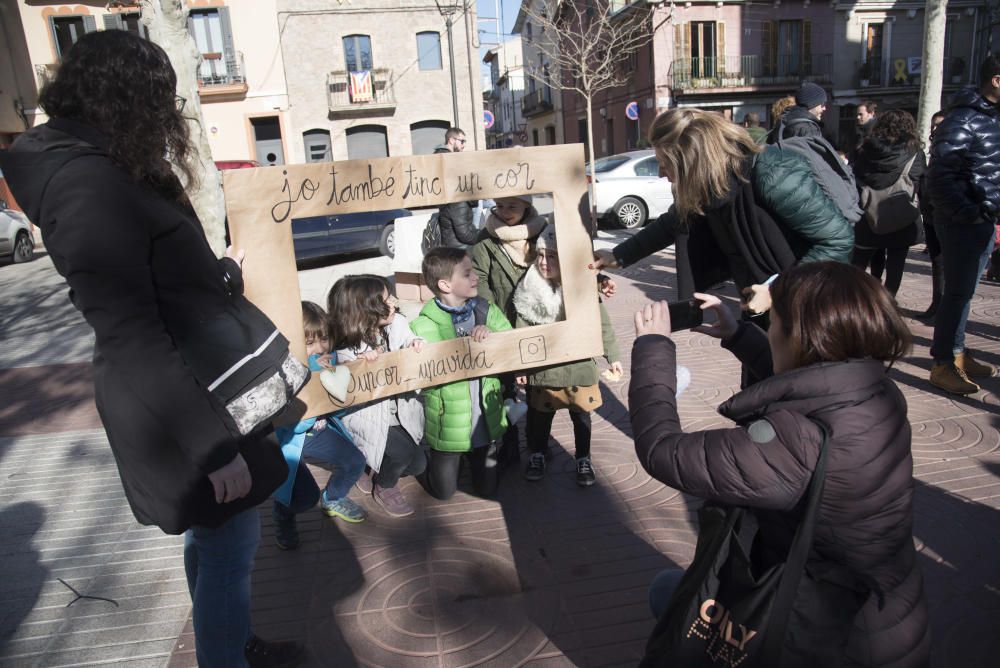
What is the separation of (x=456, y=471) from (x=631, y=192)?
11.6 metres

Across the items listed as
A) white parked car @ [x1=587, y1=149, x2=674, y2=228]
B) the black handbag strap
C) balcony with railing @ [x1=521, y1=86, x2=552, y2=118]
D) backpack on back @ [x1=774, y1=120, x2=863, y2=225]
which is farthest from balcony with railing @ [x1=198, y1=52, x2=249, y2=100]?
the black handbag strap

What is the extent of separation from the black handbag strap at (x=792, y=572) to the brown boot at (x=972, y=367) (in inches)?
162

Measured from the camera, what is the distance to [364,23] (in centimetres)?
2808

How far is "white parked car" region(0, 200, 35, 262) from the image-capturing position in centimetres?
1497

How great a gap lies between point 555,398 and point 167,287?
2.27m

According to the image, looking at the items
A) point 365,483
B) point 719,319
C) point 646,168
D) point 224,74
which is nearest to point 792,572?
point 719,319

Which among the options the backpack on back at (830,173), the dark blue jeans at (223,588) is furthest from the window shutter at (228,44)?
the dark blue jeans at (223,588)

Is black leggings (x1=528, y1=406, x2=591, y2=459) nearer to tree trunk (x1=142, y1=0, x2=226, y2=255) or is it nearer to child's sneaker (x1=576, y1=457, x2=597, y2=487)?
child's sneaker (x1=576, y1=457, x2=597, y2=487)

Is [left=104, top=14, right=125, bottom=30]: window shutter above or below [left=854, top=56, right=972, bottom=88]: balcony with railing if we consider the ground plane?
above

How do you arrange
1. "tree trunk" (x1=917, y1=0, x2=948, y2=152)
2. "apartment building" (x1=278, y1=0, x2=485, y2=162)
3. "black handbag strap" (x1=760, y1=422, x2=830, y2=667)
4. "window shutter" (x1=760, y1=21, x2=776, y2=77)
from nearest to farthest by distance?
"black handbag strap" (x1=760, y1=422, x2=830, y2=667), "tree trunk" (x1=917, y1=0, x2=948, y2=152), "apartment building" (x1=278, y1=0, x2=485, y2=162), "window shutter" (x1=760, y1=21, x2=776, y2=77)

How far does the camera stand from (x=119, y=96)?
1.68 m

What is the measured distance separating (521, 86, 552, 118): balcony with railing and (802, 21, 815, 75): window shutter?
16.0 meters

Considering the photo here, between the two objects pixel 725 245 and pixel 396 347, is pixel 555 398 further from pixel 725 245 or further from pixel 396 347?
pixel 725 245

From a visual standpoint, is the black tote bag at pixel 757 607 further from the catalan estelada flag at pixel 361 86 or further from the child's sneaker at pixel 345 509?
the catalan estelada flag at pixel 361 86
